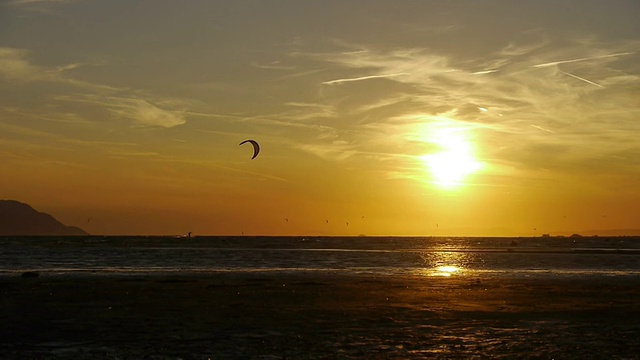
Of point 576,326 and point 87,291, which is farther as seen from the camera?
point 87,291

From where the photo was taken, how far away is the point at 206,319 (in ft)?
103

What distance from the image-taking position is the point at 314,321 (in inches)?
Result: 1222

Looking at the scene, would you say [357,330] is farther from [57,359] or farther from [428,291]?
[428,291]

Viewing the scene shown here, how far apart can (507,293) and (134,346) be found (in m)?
26.4

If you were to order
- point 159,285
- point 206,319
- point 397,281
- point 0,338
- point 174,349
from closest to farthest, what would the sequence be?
point 174,349, point 0,338, point 206,319, point 159,285, point 397,281

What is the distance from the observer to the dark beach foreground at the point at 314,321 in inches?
937

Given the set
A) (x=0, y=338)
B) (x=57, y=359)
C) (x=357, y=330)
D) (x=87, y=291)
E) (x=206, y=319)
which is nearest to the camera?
(x=57, y=359)

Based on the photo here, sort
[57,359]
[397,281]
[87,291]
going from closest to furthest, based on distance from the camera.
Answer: [57,359] < [87,291] < [397,281]

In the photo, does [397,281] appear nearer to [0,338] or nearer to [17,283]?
[17,283]

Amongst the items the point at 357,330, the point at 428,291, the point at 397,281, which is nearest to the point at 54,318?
the point at 357,330

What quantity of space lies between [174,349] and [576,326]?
15652 mm

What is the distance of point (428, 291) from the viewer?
46.1 meters

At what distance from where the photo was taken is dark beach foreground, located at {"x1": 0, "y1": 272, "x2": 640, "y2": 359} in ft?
78.1

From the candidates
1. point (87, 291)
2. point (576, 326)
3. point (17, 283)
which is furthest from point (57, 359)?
point (17, 283)
